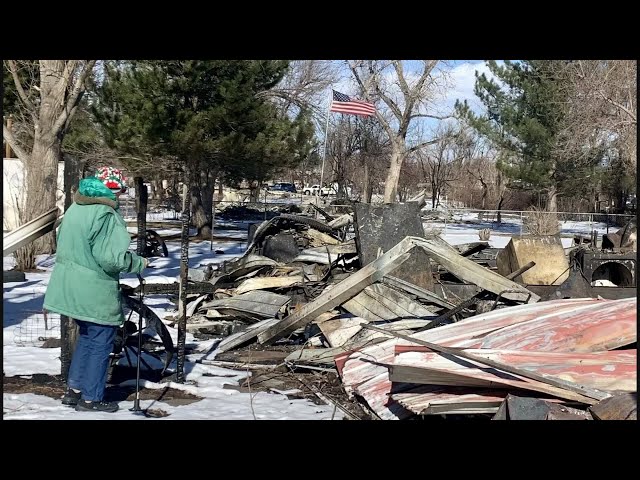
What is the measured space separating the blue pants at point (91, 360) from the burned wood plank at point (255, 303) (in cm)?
333

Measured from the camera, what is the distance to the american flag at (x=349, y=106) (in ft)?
91.2

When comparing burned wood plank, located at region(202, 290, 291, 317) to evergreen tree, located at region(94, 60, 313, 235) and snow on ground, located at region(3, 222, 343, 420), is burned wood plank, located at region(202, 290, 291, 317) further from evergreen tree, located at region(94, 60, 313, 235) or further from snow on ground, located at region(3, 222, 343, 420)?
evergreen tree, located at region(94, 60, 313, 235)

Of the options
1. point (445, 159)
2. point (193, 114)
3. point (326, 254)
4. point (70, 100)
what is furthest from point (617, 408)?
point (445, 159)

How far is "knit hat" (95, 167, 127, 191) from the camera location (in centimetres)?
539

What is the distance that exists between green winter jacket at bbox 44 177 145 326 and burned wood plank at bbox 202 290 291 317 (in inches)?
135

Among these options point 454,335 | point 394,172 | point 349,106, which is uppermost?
point 349,106

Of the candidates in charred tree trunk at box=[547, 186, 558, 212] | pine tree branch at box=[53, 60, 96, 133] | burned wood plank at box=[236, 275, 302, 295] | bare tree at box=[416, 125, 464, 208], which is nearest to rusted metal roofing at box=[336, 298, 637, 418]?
burned wood plank at box=[236, 275, 302, 295]

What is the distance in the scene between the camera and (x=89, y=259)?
206 inches

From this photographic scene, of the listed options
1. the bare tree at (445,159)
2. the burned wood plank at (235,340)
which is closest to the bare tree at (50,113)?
the burned wood plank at (235,340)

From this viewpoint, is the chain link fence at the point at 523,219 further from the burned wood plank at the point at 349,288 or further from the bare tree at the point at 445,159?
the burned wood plank at the point at 349,288

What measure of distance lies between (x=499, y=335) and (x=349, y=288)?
1.52 meters

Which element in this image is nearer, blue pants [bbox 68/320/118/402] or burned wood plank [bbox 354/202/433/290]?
blue pants [bbox 68/320/118/402]

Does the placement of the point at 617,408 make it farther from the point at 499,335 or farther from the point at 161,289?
the point at 161,289
